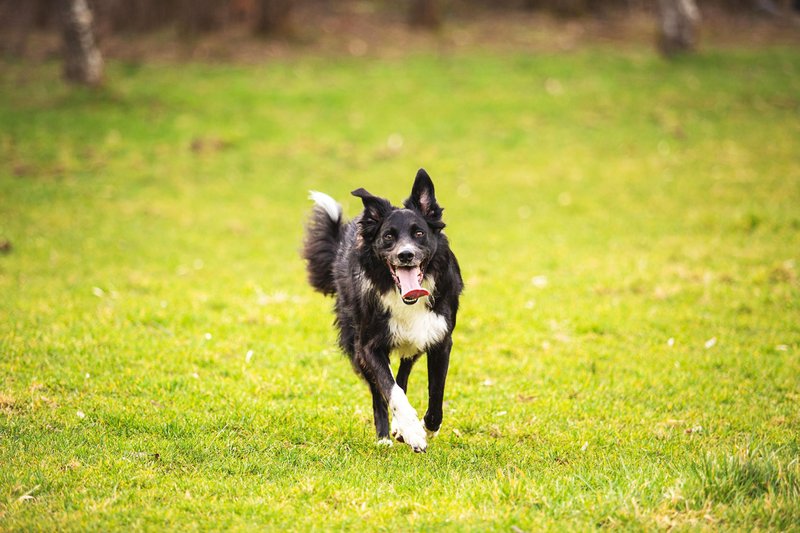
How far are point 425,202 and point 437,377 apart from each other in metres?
1.32

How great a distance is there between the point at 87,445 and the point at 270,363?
2.35 metres

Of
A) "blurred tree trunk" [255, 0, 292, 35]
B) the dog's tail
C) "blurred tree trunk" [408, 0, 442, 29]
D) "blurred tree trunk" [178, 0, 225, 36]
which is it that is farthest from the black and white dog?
"blurred tree trunk" [408, 0, 442, 29]

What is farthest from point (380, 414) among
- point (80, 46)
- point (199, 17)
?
point (199, 17)

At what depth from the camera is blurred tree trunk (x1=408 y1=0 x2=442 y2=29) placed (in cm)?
2653

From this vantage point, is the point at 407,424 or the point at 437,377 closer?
the point at 407,424

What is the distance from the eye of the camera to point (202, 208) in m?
15.7

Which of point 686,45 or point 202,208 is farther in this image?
point 686,45

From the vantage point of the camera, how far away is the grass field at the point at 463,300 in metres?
5.19

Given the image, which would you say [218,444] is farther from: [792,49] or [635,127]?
[792,49]

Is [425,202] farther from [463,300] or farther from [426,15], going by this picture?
[426,15]

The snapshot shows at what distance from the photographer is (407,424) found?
5.69 metres

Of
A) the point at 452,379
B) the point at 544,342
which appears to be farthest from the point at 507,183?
the point at 452,379

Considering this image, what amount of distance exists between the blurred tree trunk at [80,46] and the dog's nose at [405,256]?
655 inches

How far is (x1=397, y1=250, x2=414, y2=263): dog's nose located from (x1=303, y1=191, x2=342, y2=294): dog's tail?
1696 millimetres
